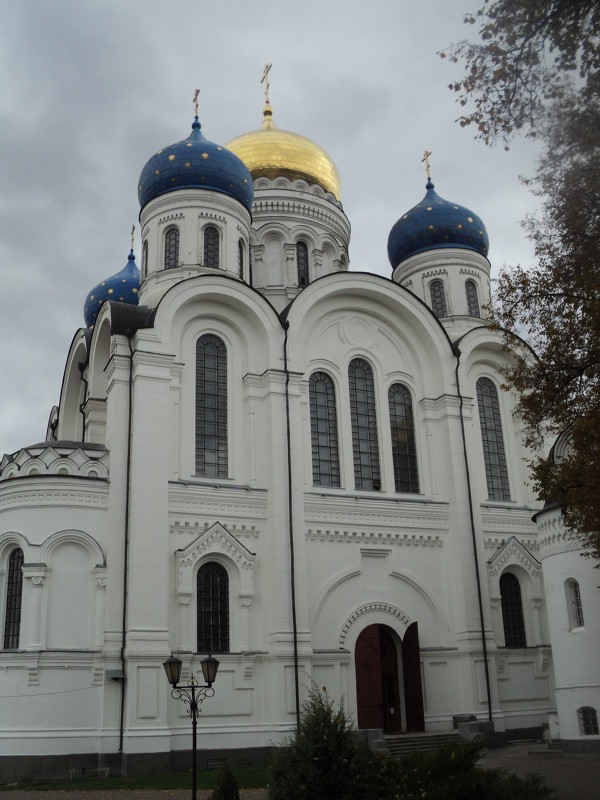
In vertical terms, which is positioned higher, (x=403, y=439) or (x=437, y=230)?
(x=437, y=230)

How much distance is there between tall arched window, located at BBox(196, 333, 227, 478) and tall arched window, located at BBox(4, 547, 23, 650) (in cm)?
427

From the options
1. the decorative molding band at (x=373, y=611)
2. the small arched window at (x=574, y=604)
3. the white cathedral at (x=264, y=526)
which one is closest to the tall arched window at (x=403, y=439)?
the white cathedral at (x=264, y=526)

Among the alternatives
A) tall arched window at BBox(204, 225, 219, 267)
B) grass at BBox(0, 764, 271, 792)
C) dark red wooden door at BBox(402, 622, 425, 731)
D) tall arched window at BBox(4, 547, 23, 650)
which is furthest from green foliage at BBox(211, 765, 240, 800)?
tall arched window at BBox(204, 225, 219, 267)

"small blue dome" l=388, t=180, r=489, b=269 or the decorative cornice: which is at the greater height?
"small blue dome" l=388, t=180, r=489, b=269

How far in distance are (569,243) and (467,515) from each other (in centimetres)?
1227

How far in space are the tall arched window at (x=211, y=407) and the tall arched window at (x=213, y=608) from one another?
7.35 ft

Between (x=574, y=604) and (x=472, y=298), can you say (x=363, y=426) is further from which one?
(x=472, y=298)

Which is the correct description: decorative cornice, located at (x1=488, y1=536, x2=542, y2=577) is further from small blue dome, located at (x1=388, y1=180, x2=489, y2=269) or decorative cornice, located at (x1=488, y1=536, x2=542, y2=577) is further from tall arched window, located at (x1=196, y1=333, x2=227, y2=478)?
small blue dome, located at (x1=388, y1=180, x2=489, y2=269)

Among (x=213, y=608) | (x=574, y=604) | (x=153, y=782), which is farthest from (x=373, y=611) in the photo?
(x=153, y=782)

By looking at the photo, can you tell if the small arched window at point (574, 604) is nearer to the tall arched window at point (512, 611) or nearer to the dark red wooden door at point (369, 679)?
the tall arched window at point (512, 611)

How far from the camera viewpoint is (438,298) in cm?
2620

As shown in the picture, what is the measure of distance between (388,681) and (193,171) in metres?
14.0

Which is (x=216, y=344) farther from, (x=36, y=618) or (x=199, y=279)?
(x=36, y=618)

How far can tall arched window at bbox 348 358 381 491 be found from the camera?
836 inches
